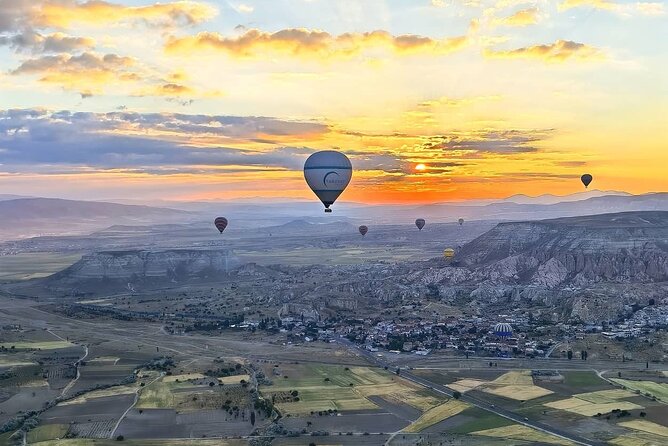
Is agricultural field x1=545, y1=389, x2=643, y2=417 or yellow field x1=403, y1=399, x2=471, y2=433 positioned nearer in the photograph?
yellow field x1=403, y1=399, x2=471, y2=433

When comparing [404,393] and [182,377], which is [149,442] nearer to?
[182,377]

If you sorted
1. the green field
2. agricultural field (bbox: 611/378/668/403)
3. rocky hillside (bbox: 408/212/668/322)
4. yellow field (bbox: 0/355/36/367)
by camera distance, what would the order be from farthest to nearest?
rocky hillside (bbox: 408/212/668/322) → yellow field (bbox: 0/355/36/367) → agricultural field (bbox: 611/378/668/403) → the green field

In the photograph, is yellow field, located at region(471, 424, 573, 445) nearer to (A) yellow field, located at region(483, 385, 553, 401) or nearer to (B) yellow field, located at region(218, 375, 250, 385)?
(A) yellow field, located at region(483, 385, 553, 401)

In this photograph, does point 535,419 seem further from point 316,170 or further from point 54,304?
point 54,304

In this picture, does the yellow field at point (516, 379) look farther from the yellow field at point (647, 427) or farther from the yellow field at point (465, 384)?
the yellow field at point (647, 427)

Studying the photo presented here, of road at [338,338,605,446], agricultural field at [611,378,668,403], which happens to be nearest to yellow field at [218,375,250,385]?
road at [338,338,605,446]

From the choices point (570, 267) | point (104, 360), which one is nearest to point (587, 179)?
→ point (570, 267)
